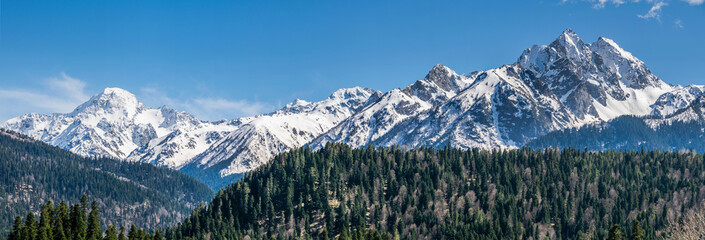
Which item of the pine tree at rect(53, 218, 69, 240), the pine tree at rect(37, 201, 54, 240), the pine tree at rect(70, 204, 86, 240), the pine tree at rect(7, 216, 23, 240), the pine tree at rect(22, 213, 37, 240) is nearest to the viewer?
the pine tree at rect(22, 213, 37, 240)

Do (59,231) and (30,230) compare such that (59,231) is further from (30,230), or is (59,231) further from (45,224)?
(30,230)

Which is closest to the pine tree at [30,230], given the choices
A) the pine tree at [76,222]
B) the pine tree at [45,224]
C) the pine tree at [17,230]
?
the pine tree at [45,224]

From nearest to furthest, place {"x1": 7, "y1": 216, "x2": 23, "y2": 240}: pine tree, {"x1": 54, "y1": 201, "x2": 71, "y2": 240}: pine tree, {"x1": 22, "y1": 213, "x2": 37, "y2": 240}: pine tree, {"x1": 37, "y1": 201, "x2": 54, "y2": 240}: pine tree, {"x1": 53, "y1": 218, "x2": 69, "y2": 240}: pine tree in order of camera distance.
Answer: {"x1": 22, "y1": 213, "x2": 37, "y2": 240}: pine tree, {"x1": 37, "y1": 201, "x2": 54, "y2": 240}: pine tree, {"x1": 7, "y1": 216, "x2": 23, "y2": 240}: pine tree, {"x1": 53, "y1": 218, "x2": 69, "y2": 240}: pine tree, {"x1": 54, "y1": 201, "x2": 71, "y2": 240}: pine tree

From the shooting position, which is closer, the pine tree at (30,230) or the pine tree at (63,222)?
the pine tree at (30,230)

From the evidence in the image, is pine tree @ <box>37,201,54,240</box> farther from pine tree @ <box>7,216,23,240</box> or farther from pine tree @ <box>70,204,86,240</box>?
pine tree @ <box>70,204,86,240</box>

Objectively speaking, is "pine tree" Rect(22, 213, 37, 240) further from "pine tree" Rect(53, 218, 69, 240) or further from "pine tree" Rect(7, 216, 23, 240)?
"pine tree" Rect(53, 218, 69, 240)

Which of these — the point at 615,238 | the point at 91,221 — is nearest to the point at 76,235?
the point at 91,221

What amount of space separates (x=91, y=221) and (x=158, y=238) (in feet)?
101

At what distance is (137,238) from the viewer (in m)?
162

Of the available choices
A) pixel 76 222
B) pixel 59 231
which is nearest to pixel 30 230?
pixel 59 231

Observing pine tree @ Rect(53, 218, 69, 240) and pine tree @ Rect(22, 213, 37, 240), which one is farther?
pine tree @ Rect(53, 218, 69, 240)

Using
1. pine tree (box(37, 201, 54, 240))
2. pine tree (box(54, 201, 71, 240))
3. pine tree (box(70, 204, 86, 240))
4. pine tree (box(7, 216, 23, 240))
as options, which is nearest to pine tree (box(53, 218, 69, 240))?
pine tree (box(54, 201, 71, 240))

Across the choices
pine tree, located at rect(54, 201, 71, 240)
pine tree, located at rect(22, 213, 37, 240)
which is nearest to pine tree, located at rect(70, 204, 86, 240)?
pine tree, located at rect(54, 201, 71, 240)

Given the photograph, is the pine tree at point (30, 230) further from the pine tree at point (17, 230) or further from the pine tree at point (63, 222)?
the pine tree at point (63, 222)
